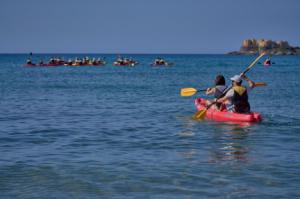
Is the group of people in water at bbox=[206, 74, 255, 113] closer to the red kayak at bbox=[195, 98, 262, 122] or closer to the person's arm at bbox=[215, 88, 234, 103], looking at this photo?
the person's arm at bbox=[215, 88, 234, 103]

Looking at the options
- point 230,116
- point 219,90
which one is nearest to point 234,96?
point 230,116

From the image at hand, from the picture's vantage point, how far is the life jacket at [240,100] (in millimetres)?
18172

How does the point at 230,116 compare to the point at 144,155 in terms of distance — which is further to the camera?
the point at 230,116

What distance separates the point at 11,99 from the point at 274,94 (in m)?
14.6

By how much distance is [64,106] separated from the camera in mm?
A: 25766

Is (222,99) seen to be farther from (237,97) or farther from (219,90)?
(237,97)

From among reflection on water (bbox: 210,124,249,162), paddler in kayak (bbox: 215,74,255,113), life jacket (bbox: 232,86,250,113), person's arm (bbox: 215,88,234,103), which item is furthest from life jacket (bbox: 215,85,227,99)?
reflection on water (bbox: 210,124,249,162)

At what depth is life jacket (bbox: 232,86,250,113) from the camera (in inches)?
715

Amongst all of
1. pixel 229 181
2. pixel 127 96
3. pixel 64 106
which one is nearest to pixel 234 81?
pixel 229 181

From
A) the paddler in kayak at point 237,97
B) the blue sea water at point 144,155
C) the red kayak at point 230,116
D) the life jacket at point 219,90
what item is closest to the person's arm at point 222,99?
the paddler in kayak at point 237,97

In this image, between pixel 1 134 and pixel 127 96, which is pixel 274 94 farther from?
pixel 1 134

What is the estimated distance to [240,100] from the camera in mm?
18406

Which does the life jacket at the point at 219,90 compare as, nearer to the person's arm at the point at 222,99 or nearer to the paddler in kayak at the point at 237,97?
the person's arm at the point at 222,99

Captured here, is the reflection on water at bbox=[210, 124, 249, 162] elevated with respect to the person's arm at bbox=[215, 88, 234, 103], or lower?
lower
